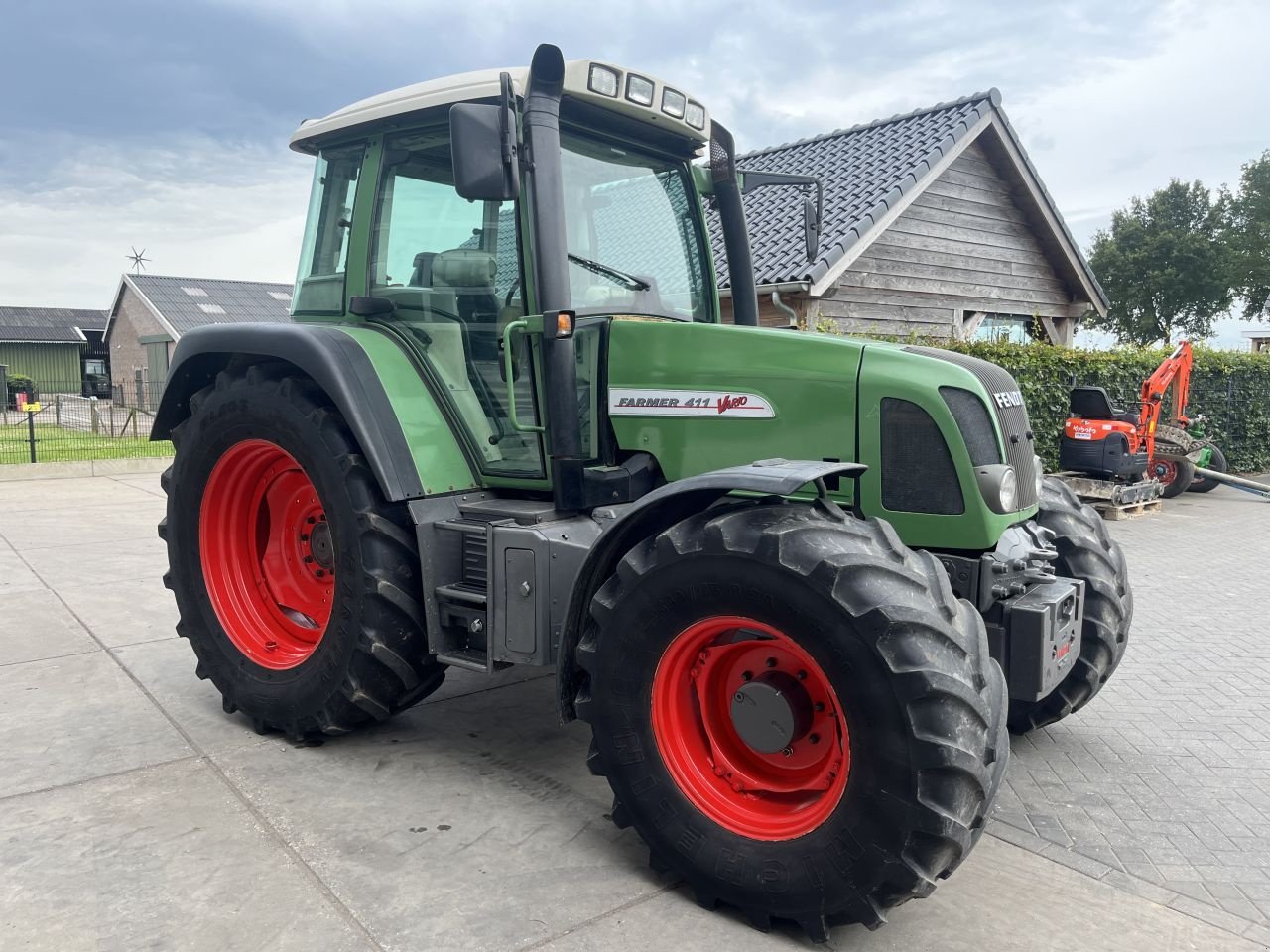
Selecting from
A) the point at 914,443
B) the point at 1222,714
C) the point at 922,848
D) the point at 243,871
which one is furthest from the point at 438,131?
the point at 1222,714

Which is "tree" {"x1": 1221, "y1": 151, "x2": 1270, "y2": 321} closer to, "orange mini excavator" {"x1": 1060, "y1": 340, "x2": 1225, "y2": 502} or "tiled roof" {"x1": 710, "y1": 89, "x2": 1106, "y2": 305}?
"tiled roof" {"x1": 710, "y1": 89, "x2": 1106, "y2": 305}

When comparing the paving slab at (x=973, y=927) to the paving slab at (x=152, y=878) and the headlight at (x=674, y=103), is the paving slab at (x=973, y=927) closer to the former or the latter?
the paving slab at (x=152, y=878)

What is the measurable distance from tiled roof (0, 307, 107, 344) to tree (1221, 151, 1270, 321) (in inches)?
1984

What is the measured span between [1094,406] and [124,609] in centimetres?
943

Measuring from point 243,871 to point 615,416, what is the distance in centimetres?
185

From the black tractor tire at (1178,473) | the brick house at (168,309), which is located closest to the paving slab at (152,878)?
the black tractor tire at (1178,473)

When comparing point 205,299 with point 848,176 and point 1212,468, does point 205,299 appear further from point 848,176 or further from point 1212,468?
point 1212,468

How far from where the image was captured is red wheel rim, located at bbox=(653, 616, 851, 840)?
2748mm

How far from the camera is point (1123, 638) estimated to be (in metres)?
3.96

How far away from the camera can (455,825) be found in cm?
325

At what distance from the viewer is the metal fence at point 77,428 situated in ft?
48.4

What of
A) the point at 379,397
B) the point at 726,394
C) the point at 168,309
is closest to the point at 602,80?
the point at 726,394

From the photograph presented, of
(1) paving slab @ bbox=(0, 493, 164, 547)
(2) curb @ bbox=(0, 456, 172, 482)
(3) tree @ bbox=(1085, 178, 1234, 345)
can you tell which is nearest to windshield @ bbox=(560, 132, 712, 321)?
(1) paving slab @ bbox=(0, 493, 164, 547)

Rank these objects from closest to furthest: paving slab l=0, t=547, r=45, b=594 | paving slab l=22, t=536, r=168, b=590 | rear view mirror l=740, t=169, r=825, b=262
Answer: rear view mirror l=740, t=169, r=825, b=262, paving slab l=0, t=547, r=45, b=594, paving slab l=22, t=536, r=168, b=590
